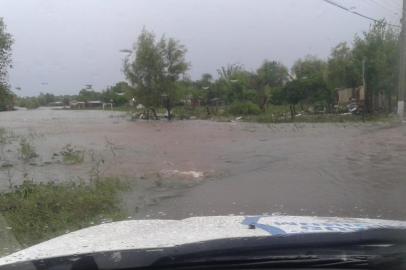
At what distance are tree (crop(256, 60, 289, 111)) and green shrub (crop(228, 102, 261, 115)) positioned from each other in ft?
2.77

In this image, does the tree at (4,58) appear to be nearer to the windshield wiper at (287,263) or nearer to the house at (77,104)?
the windshield wiper at (287,263)

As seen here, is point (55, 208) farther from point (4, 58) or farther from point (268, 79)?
point (268, 79)

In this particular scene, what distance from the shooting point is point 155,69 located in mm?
26516

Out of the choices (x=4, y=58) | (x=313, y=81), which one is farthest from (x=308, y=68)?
(x=4, y=58)

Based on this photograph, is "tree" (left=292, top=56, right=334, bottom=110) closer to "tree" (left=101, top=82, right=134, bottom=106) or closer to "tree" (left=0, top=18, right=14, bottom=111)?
"tree" (left=101, top=82, right=134, bottom=106)

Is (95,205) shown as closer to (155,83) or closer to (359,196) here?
(359,196)

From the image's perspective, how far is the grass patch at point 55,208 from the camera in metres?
6.32

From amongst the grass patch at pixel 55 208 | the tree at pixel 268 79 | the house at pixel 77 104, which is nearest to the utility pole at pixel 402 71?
the tree at pixel 268 79

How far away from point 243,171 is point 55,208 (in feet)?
16.2

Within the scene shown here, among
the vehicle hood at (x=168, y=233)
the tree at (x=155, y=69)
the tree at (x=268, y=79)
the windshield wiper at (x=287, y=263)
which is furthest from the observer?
the tree at (x=268, y=79)

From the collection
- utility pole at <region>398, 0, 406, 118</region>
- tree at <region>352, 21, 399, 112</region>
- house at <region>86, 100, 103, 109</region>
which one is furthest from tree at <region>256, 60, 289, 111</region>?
house at <region>86, 100, 103, 109</region>

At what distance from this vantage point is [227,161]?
13.3m

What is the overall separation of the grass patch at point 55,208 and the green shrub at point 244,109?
104 feet

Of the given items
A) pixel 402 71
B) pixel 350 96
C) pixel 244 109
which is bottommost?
pixel 244 109
